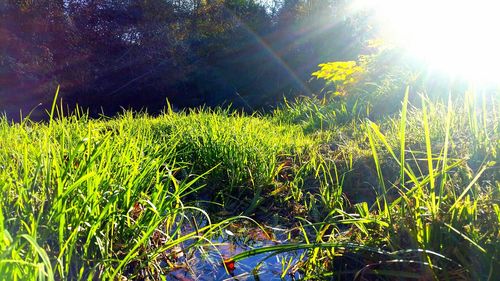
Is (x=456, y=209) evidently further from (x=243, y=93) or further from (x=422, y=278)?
(x=243, y=93)

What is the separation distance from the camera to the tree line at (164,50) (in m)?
9.37

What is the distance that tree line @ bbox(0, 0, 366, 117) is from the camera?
9367mm

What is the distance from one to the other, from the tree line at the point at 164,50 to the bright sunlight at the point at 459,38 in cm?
437

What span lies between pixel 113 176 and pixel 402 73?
11.2 ft

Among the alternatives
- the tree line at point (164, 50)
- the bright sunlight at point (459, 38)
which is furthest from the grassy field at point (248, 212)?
the tree line at point (164, 50)

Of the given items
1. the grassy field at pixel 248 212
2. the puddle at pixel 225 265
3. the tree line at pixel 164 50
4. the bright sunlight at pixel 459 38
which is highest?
the tree line at pixel 164 50

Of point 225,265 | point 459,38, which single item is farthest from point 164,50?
point 225,265

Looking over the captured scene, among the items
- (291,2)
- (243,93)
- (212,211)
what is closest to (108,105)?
(243,93)

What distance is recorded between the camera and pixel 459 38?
421cm

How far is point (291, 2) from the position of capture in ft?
45.2

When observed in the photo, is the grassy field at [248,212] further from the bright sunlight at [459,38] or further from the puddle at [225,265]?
the bright sunlight at [459,38]

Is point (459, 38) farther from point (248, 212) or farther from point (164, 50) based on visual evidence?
point (164, 50)

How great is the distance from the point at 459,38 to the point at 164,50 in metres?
8.58

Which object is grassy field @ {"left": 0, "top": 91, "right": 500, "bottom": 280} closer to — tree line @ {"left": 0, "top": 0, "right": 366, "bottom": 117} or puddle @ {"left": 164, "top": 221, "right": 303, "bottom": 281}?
puddle @ {"left": 164, "top": 221, "right": 303, "bottom": 281}
